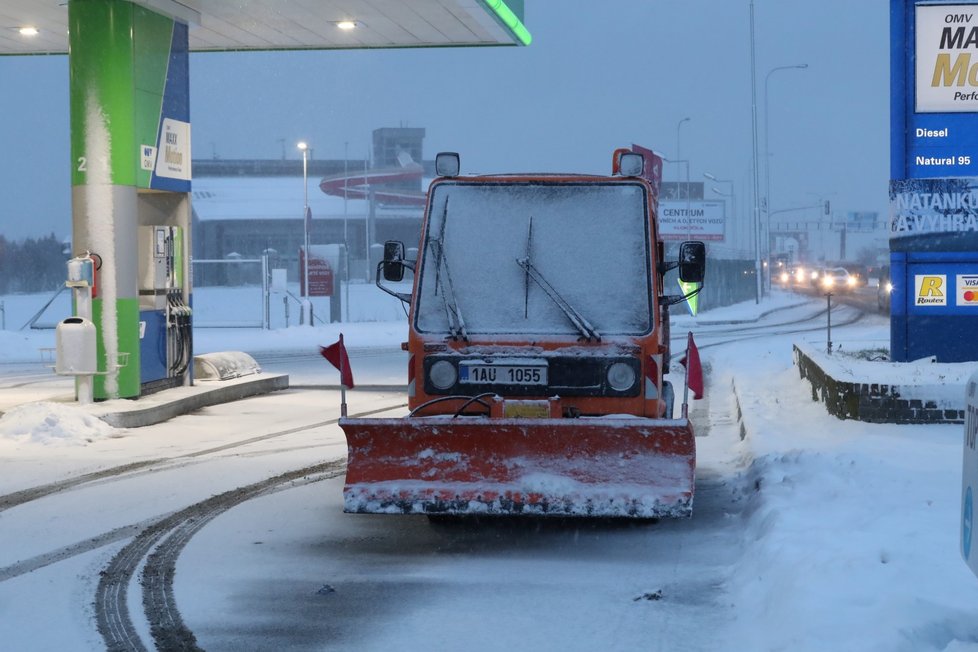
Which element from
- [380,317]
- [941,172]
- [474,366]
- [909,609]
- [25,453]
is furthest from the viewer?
[380,317]

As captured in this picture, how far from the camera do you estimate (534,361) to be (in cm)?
848

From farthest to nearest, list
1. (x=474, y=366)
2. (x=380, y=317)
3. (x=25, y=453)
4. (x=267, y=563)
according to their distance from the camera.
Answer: (x=380, y=317)
(x=25, y=453)
(x=474, y=366)
(x=267, y=563)

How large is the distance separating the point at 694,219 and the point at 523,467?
245 ft

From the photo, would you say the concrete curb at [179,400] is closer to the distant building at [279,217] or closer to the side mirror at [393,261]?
the side mirror at [393,261]

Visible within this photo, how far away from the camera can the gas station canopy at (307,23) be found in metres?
16.8

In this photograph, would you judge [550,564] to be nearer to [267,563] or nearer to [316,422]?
[267,563]

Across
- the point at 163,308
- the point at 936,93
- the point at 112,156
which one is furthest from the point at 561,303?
the point at 163,308

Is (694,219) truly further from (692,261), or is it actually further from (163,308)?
(692,261)

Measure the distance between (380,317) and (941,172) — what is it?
128 feet

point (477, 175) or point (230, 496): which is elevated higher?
point (477, 175)

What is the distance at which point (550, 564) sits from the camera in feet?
24.5

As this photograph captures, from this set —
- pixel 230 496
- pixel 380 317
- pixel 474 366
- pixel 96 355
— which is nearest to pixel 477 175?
pixel 474 366

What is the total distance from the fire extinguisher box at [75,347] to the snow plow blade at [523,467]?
295 inches

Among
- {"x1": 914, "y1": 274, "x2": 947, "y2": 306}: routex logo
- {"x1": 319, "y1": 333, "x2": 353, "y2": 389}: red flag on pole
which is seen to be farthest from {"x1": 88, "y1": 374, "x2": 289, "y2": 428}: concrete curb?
{"x1": 914, "y1": 274, "x2": 947, "y2": 306}: routex logo
